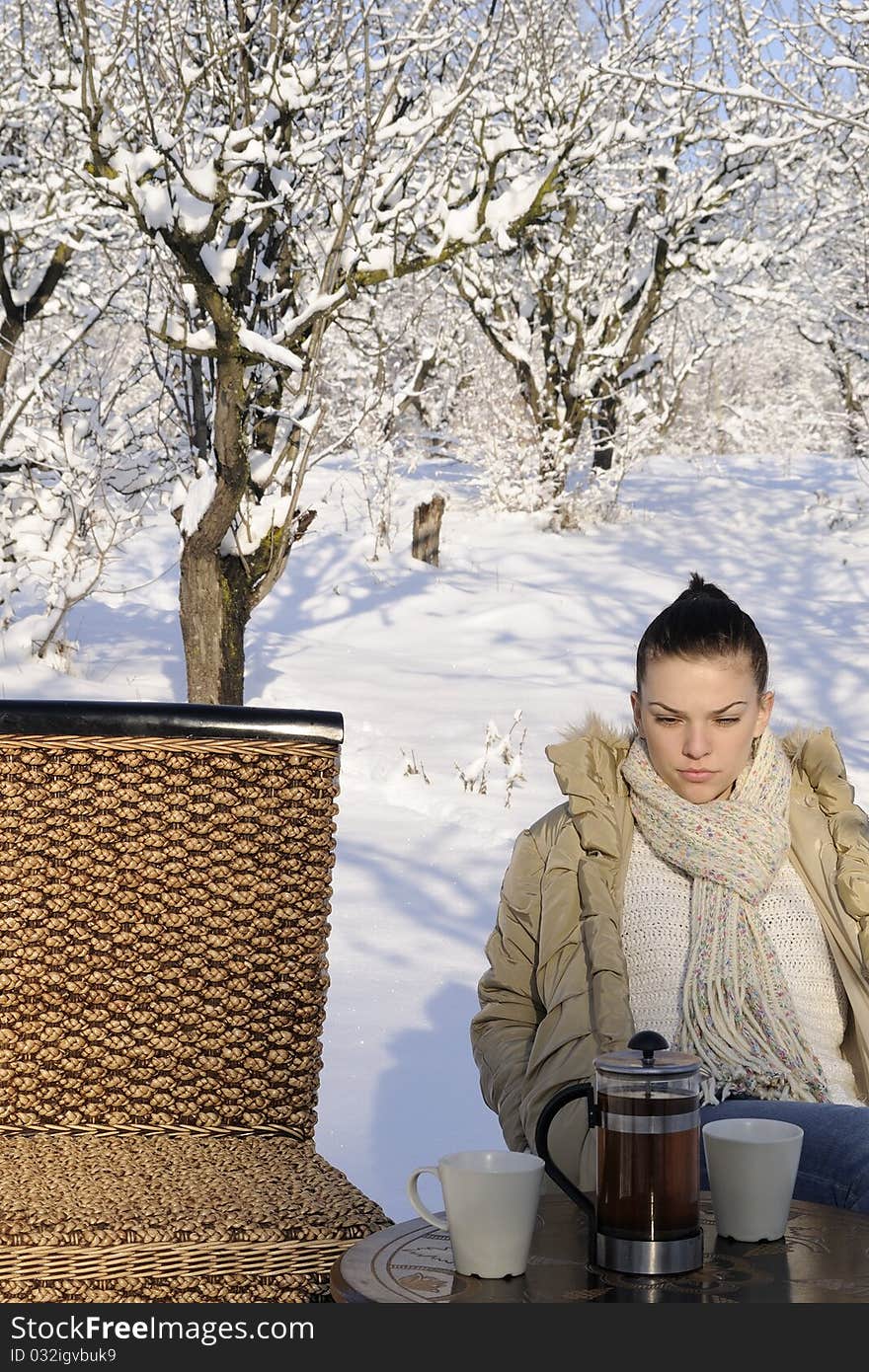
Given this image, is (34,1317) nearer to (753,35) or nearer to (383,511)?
(383,511)

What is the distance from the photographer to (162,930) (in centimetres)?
245

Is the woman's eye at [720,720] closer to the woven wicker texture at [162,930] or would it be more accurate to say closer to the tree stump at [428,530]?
the woven wicker texture at [162,930]

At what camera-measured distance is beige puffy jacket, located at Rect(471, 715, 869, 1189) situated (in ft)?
6.88

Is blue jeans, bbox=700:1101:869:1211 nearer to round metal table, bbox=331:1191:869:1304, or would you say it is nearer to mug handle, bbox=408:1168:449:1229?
round metal table, bbox=331:1191:869:1304

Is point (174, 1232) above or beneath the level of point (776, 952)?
beneath

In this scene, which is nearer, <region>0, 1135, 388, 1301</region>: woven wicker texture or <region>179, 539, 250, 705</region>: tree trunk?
<region>0, 1135, 388, 1301</region>: woven wicker texture

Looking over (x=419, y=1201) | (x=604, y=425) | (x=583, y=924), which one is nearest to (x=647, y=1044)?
(x=419, y=1201)

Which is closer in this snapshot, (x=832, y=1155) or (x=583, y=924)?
(x=832, y=1155)

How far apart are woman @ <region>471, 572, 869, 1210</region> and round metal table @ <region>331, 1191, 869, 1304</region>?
542 mm

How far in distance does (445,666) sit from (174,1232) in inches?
319

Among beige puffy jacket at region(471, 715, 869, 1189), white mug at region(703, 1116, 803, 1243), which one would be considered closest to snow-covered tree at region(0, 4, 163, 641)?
beige puffy jacket at region(471, 715, 869, 1189)

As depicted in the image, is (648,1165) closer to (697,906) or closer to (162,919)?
(697,906)

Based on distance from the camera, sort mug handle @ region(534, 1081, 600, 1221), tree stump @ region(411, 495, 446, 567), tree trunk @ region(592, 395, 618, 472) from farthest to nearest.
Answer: tree trunk @ region(592, 395, 618, 472) → tree stump @ region(411, 495, 446, 567) → mug handle @ region(534, 1081, 600, 1221)

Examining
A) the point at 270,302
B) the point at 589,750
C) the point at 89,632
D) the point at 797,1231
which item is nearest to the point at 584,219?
the point at 89,632
